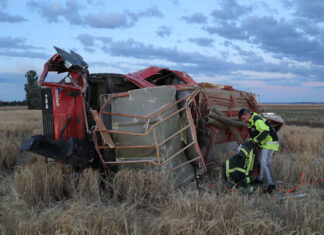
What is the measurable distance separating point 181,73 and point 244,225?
4.19m

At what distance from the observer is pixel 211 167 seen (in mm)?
6016

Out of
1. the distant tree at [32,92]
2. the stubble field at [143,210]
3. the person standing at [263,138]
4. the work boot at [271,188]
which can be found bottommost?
the work boot at [271,188]

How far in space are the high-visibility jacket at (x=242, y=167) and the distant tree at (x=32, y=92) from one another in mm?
49010

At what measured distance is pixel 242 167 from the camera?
17.0 feet

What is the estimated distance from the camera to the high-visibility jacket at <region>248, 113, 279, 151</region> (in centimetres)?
512

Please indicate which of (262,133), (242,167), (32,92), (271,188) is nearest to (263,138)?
→ (262,133)

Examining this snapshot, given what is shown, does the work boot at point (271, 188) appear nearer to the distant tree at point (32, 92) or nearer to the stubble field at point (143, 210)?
the stubble field at point (143, 210)

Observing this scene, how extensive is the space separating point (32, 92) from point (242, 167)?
170ft

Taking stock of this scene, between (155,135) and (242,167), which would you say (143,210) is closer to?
(155,135)

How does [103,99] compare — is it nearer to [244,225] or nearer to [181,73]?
[181,73]

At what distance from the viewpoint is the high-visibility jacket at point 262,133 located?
512 centimetres

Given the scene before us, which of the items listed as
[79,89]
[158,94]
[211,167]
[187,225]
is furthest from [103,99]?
[187,225]

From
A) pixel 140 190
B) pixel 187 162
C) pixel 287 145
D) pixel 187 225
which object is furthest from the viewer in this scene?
pixel 287 145

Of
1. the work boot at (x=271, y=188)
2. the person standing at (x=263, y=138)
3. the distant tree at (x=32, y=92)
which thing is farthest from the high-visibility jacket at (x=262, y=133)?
the distant tree at (x=32, y=92)
